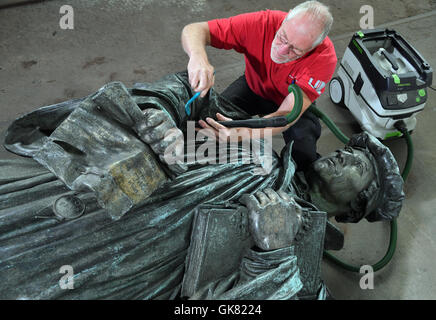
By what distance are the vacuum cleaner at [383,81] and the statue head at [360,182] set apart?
2.99ft

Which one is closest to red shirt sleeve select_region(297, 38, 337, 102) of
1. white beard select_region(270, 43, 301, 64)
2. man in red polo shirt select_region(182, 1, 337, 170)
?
man in red polo shirt select_region(182, 1, 337, 170)

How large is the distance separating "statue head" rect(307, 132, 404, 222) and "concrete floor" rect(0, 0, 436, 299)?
2.47ft

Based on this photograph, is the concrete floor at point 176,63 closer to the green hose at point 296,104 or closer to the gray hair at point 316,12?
the green hose at point 296,104

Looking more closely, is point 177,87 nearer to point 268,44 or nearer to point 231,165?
point 231,165

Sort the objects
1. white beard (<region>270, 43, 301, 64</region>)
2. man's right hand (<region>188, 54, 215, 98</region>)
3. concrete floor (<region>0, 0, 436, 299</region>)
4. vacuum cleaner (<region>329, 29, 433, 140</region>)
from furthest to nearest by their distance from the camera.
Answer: vacuum cleaner (<region>329, 29, 433, 140</region>) → concrete floor (<region>0, 0, 436, 299</region>) → white beard (<region>270, 43, 301, 64</region>) → man's right hand (<region>188, 54, 215, 98</region>)

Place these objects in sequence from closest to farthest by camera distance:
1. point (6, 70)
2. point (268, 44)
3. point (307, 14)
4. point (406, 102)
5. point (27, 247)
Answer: point (27, 247), point (307, 14), point (268, 44), point (406, 102), point (6, 70)

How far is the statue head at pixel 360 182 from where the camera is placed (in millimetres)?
1920

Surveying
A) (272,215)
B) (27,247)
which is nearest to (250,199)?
(272,215)

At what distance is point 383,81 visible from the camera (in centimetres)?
276

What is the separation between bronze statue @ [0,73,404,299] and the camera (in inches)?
52.9

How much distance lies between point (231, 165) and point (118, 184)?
0.62 metres

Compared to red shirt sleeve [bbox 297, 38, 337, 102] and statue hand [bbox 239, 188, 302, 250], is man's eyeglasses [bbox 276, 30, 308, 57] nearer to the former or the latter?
red shirt sleeve [bbox 297, 38, 337, 102]

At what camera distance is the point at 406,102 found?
2783 millimetres

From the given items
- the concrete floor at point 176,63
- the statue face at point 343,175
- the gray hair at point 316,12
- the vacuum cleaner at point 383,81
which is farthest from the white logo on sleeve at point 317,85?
the concrete floor at point 176,63
